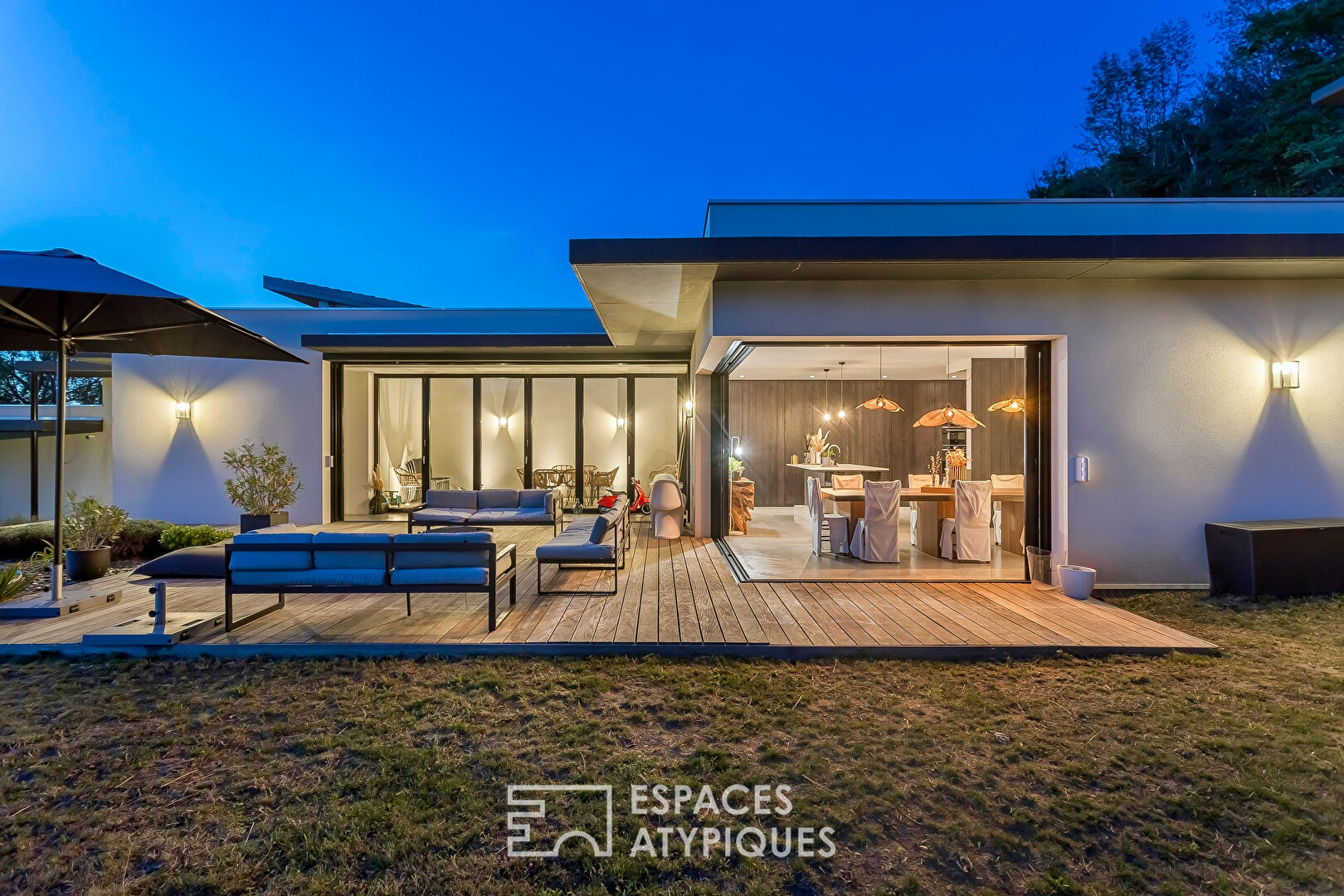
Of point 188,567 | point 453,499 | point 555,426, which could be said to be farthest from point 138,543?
point 555,426

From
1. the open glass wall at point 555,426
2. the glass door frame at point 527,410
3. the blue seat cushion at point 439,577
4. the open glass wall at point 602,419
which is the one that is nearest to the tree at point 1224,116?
the glass door frame at point 527,410

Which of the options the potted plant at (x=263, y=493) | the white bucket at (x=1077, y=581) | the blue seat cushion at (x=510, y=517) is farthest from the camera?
the blue seat cushion at (x=510, y=517)

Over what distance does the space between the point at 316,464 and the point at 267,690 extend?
306 inches

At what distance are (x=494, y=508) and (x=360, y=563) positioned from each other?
464cm

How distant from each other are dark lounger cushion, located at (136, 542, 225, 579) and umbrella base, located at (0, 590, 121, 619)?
25.1 inches

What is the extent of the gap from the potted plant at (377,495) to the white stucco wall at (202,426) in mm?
1513

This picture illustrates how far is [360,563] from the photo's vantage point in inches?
175

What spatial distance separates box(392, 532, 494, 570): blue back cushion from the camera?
443 centimetres

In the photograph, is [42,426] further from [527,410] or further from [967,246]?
[967,246]

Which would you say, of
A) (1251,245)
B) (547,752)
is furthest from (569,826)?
(1251,245)

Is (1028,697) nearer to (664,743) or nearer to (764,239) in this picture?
(664,743)

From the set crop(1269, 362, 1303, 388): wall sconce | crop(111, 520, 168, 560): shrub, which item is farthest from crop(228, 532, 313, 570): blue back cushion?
crop(1269, 362, 1303, 388): wall sconce

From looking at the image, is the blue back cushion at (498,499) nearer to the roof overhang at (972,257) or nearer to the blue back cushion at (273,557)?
the roof overhang at (972,257)

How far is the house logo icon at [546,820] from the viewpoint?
225 centimetres
